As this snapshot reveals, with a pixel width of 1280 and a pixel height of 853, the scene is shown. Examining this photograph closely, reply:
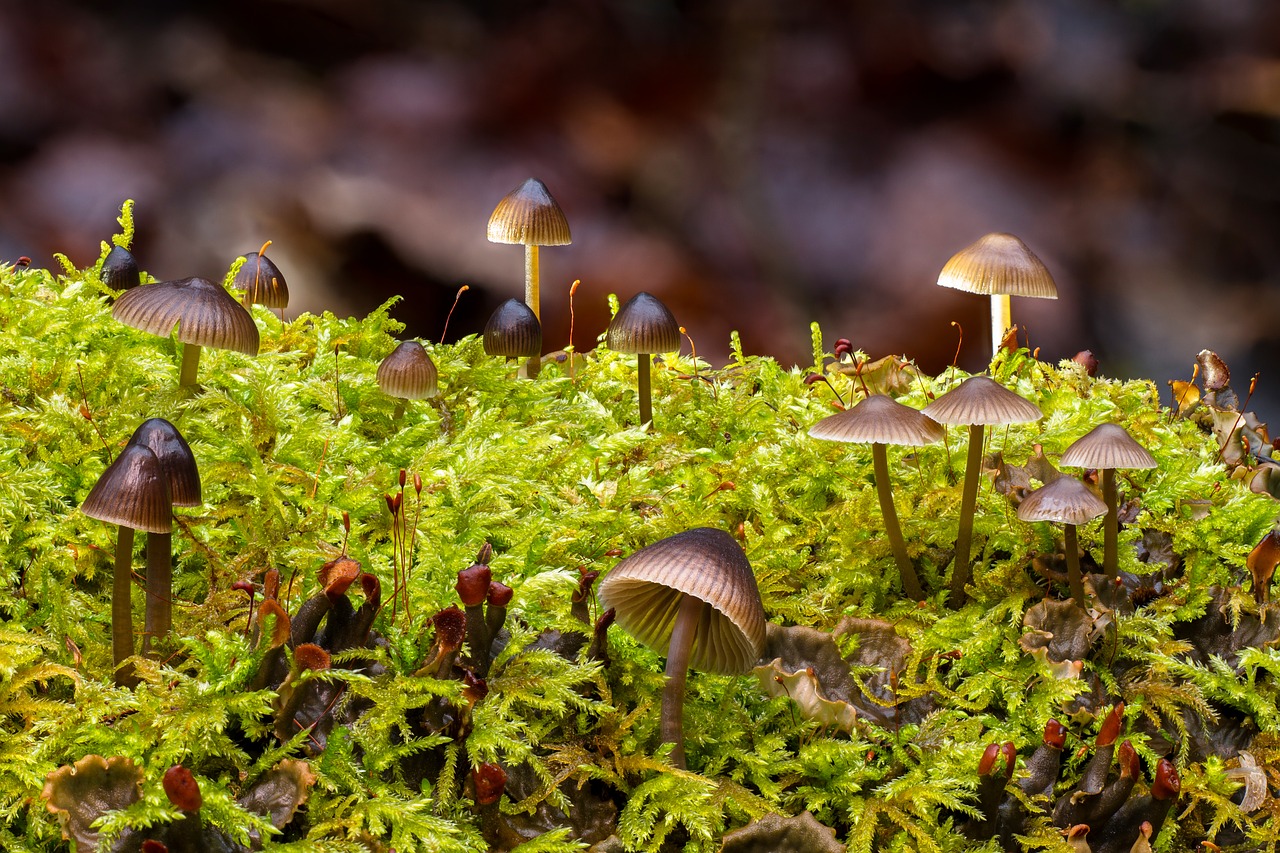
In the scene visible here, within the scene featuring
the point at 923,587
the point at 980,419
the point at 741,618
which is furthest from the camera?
the point at 923,587

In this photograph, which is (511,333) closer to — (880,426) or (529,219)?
(529,219)

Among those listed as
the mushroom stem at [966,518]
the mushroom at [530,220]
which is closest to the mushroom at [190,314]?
the mushroom at [530,220]

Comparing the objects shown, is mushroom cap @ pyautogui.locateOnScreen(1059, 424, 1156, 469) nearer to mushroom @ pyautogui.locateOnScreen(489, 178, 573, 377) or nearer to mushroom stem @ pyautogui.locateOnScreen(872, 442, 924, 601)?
mushroom stem @ pyautogui.locateOnScreen(872, 442, 924, 601)

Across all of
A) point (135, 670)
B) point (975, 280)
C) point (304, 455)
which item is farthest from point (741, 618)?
point (975, 280)

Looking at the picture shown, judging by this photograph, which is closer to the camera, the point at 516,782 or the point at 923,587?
the point at 516,782

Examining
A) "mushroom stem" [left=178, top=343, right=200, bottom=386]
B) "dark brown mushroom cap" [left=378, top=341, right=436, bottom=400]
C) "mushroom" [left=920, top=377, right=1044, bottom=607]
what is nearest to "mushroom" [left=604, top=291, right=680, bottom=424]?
"dark brown mushroom cap" [left=378, top=341, right=436, bottom=400]

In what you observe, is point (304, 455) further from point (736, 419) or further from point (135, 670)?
point (736, 419)
